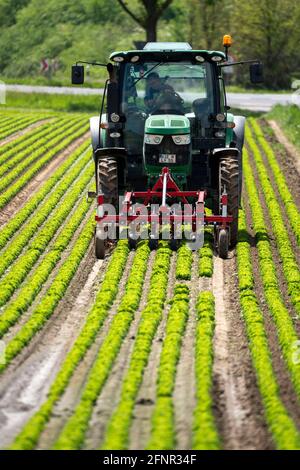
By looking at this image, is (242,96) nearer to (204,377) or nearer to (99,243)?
(99,243)

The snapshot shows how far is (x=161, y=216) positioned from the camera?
12.6 metres

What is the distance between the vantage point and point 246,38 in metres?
48.6

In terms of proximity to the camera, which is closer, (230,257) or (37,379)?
(37,379)

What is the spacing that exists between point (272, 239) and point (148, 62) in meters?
3.06

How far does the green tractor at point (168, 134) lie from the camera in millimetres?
13305

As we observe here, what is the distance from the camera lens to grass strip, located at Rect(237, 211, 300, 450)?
23.3ft

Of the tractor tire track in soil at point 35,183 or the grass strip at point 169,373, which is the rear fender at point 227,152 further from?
the tractor tire track in soil at point 35,183

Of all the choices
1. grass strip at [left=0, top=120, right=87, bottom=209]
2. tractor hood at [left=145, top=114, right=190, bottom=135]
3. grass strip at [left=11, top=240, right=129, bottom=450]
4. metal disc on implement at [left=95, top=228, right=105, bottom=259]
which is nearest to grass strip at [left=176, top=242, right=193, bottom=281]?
grass strip at [left=11, top=240, right=129, bottom=450]

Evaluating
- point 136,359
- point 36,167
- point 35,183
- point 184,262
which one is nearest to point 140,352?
point 136,359

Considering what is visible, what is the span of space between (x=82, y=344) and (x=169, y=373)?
1.12 m

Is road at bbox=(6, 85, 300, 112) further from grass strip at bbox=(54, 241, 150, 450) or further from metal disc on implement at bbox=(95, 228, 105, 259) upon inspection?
grass strip at bbox=(54, 241, 150, 450)

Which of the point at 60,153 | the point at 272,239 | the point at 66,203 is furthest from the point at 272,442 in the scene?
the point at 60,153

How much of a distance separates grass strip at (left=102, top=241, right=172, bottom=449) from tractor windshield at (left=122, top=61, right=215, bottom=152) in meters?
1.90

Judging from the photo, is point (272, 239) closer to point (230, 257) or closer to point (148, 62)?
point (230, 257)
